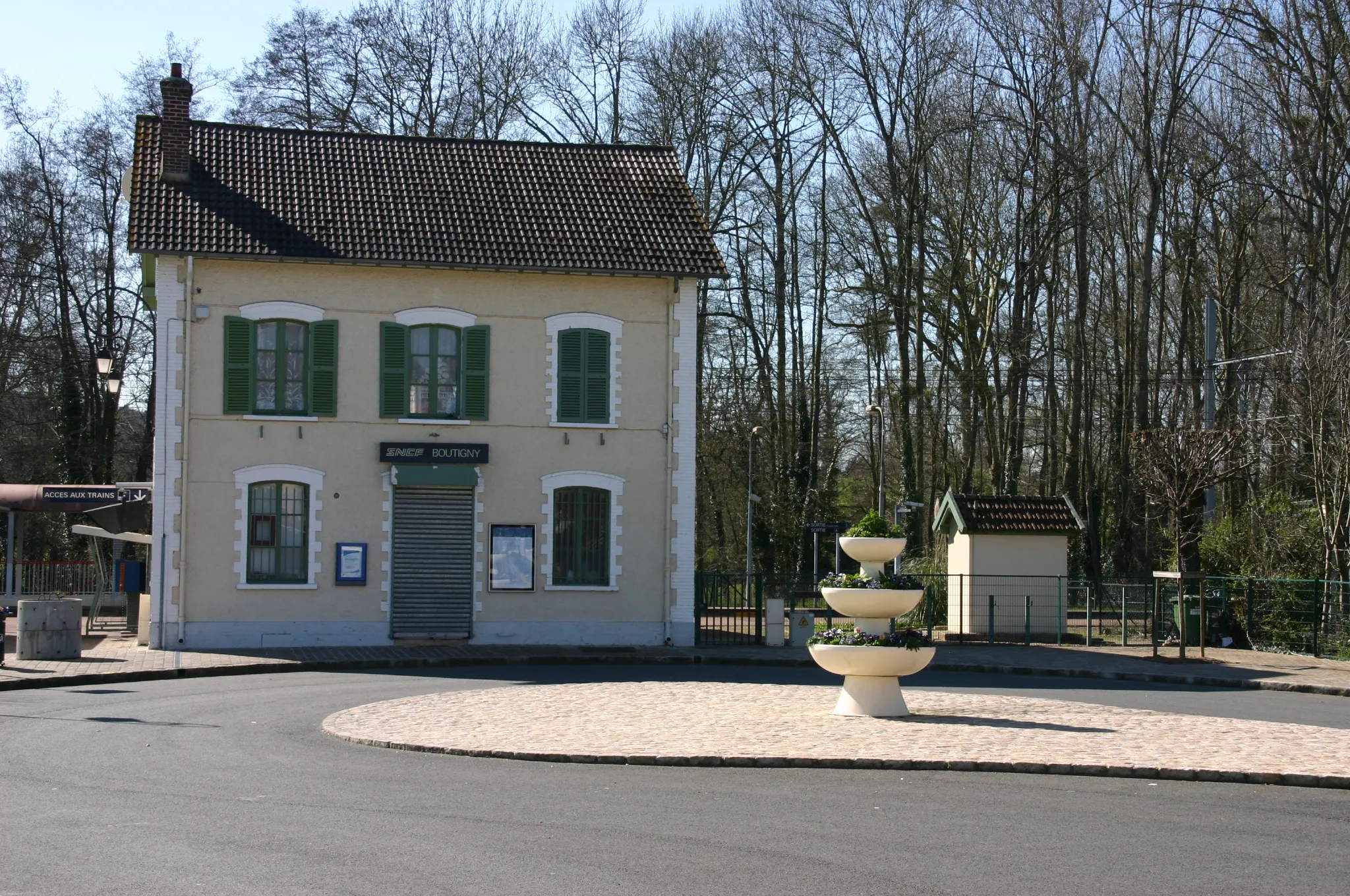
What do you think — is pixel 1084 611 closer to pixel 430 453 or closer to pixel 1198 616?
pixel 1198 616

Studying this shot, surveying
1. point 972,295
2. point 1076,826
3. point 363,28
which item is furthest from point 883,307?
point 1076,826

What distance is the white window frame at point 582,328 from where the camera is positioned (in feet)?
87.7

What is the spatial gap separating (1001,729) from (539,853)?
7618 mm

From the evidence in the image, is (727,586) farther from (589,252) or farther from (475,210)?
(475,210)

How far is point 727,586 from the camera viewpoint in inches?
1099

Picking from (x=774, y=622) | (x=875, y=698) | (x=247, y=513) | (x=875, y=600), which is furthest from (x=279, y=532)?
(x=875, y=600)

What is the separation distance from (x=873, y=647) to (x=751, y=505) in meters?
29.1

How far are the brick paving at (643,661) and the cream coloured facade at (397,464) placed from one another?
79 centimetres

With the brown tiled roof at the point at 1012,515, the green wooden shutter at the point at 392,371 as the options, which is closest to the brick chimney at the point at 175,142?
the green wooden shutter at the point at 392,371

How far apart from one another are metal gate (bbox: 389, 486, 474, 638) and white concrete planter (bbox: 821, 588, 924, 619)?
11.9m

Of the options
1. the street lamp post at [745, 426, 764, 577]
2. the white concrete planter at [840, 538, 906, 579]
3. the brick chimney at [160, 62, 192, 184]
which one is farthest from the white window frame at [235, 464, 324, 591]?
the street lamp post at [745, 426, 764, 577]

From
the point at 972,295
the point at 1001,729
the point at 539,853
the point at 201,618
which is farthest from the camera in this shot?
the point at 972,295

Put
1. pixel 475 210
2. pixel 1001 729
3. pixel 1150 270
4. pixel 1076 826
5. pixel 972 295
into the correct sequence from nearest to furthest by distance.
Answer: pixel 1076 826, pixel 1001 729, pixel 475 210, pixel 1150 270, pixel 972 295

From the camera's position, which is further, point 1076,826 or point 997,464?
point 997,464
